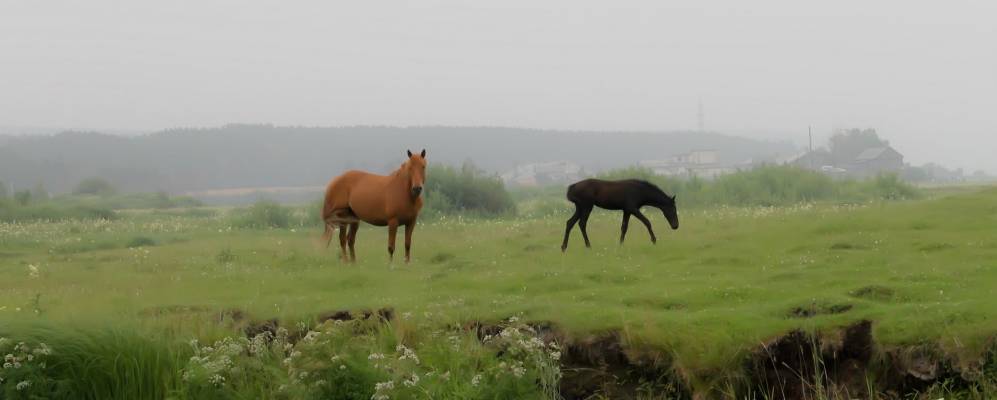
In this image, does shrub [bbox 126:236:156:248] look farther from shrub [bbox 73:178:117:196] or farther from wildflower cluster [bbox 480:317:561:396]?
shrub [bbox 73:178:117:196]

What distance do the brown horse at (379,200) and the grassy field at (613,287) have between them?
0.88m

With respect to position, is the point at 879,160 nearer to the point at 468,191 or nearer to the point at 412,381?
the point at 468,191

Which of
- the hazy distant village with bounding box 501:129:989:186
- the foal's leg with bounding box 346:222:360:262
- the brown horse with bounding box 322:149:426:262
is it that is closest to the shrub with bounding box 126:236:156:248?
the brown horse with bounding box 322:149:426:262

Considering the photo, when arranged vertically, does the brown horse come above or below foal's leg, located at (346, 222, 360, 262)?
above

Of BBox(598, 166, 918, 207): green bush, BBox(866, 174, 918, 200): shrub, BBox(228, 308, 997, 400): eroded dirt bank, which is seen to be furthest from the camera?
A: BBox(866, 174, 918, 200): shrub

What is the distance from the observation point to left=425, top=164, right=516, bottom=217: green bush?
5009 centimetres

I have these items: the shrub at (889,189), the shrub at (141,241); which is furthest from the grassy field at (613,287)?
the shrub at (889,189)

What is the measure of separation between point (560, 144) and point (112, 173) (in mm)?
89932

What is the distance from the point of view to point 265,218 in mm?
47094

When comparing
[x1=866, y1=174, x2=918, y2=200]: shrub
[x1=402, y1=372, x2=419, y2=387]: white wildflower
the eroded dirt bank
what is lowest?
[x1=866, y1=174, x2=918, y2=200]: shrub

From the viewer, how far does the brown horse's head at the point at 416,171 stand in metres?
20.4

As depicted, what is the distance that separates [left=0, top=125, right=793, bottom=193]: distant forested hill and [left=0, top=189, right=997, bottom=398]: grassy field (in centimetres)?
10765

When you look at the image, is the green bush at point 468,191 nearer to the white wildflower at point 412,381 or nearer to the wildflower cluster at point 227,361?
the wildflower cluster at point 227,361

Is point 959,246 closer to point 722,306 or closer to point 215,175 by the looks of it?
point 722,306
